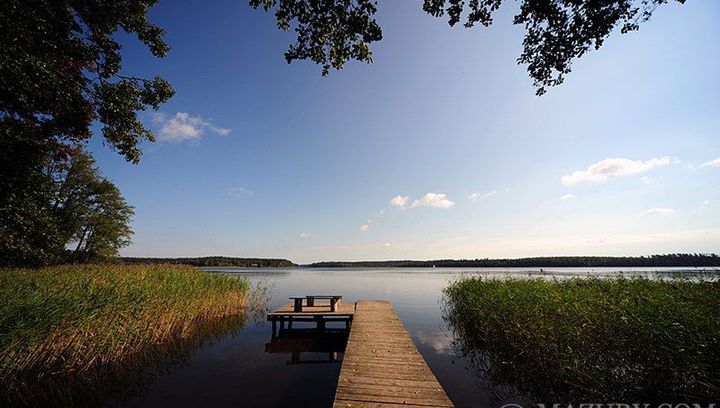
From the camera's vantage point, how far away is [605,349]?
7.42m

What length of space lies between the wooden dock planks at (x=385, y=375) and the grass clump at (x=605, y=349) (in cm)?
282

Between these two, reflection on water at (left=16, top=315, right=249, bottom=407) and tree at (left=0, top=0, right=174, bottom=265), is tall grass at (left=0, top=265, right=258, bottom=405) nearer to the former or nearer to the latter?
reflection on water at (left=16, top=315, right=249, bottom=407)

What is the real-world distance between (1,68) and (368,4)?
10.4m

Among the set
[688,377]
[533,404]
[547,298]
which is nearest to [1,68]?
[533,404]

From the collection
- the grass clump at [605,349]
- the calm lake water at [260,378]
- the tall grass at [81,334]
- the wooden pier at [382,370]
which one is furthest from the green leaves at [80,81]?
the grass clump at [605,349]

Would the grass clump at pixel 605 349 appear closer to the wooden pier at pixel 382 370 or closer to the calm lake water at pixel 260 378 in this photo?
the calm lake water at pixel 260 378

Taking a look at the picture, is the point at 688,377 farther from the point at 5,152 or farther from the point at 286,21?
the point at 5,152

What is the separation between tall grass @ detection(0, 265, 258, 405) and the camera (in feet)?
25.4

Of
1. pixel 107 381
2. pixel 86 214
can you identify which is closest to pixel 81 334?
pixel 107 381

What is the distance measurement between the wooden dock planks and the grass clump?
2.82 m

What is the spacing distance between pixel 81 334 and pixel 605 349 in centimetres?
1561

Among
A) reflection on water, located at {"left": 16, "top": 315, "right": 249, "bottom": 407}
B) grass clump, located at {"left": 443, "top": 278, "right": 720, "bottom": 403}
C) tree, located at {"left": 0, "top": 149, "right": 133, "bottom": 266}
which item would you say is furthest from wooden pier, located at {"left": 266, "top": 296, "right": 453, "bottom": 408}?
tree, located at {"left": 0, "top": 149, "right": 133, "bottom": 266}

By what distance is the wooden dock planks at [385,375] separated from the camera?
5773 mm

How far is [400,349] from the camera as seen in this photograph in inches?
366
